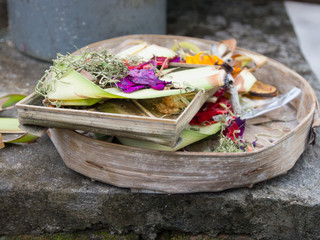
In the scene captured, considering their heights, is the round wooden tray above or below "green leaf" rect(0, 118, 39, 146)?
above

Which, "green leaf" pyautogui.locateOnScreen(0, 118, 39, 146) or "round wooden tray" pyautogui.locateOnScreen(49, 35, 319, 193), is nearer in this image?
"round wooden tray" pyautogui.locateOnScreen(49, 35, 319, 193)

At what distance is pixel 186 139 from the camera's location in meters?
1.72

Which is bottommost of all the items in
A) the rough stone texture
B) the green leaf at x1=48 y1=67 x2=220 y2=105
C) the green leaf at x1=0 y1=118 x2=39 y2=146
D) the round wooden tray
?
the rough stone texture

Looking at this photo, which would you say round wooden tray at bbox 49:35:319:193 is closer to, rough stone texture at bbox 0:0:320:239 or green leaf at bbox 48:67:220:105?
rough stone texture at bbox 0:0:320:239

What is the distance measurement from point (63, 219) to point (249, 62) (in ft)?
4.69

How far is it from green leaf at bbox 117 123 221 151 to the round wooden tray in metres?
0.07

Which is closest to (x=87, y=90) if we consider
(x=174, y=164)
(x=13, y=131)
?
(x=174, y=164)

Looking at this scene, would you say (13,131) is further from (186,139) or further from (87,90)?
(186,139)

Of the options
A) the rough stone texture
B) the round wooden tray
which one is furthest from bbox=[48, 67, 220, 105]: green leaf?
the rough stone texture

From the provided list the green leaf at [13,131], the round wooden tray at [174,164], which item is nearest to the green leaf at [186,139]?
the round wooden tray at [174,164]

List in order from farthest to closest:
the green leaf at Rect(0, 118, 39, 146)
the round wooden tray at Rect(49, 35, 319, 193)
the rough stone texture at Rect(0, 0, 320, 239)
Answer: the green leaf at Rect(0, 118, 39, 146) → the rough stone texture at Rect(0, 0, 320, 239) → the round wooden tray at Rect(49, 35, 319, 193)

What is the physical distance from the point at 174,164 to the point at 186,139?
0.15m

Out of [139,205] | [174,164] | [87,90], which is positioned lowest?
[139,205]

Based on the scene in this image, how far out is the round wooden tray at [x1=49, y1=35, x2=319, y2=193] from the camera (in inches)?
63.7
